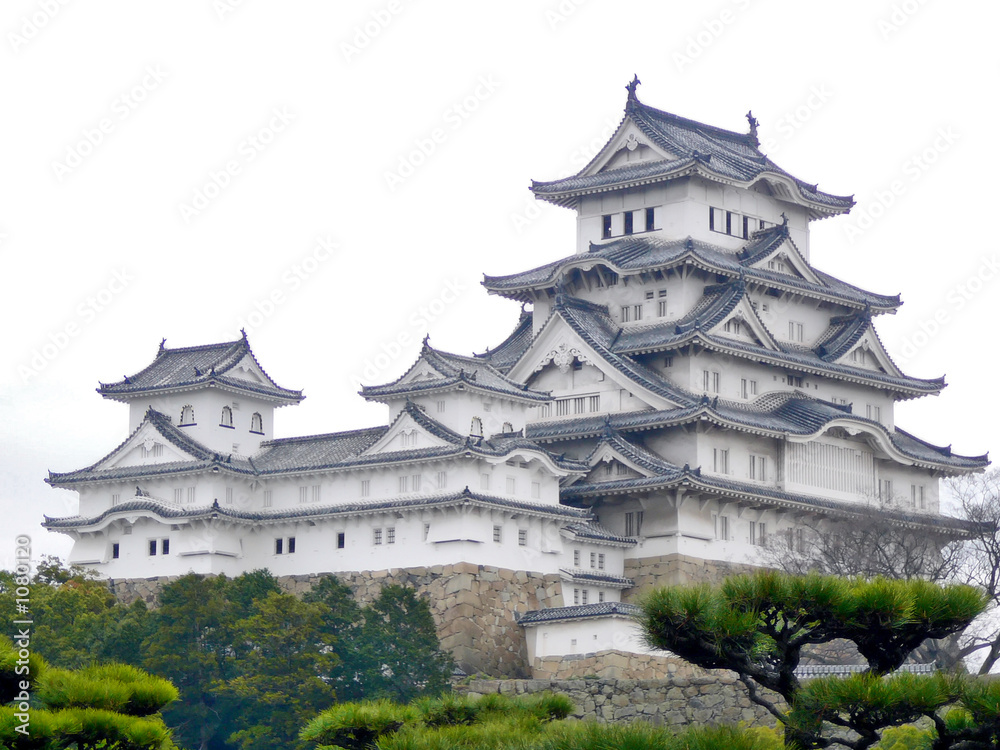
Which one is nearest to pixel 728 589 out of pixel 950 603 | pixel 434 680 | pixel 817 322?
pixel 950 603

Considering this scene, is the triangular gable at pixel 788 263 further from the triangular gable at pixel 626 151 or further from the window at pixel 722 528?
the window at pixel 722 528

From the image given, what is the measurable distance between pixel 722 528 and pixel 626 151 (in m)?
15.6

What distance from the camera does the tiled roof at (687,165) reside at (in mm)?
62875

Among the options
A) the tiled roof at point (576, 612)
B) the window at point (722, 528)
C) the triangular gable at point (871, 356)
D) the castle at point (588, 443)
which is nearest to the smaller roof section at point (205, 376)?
the castle at point (588, 443)

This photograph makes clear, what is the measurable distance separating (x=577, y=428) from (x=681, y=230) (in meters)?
8.99

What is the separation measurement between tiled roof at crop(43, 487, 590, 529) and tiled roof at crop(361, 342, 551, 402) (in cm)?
352

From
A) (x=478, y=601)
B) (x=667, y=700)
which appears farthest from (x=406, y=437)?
(x=667, y=700)

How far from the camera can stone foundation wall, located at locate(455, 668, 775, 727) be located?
44.8 meters

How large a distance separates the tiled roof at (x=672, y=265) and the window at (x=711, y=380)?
358 cm

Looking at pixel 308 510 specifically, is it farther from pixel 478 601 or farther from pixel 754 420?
pixel 754 420

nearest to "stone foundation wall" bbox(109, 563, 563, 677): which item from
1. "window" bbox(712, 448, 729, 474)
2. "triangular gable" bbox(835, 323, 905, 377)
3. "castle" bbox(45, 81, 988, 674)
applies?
"castle" bbox(45, 81, 988, 674)

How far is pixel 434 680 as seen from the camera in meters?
46.6

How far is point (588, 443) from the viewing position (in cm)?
5853

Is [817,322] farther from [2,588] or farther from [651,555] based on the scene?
Answer: [2,588]
